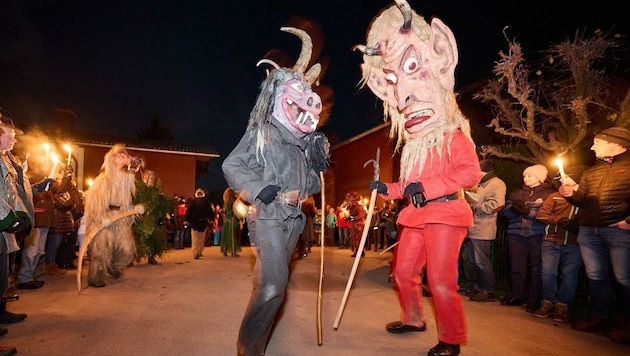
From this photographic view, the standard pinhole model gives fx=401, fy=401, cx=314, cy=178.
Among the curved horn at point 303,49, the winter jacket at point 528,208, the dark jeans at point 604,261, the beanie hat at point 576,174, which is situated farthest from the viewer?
the winter jacket at point 528,208

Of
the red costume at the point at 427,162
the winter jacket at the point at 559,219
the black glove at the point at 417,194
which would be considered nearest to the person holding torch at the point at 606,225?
the winter jacket at the point at 559,219

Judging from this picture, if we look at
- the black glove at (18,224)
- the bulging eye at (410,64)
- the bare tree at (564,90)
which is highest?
the bare tree at (564,90)

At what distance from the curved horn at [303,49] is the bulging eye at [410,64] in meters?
1.02

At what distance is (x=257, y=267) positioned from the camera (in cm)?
299

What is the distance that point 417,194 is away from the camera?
3625 millimetres

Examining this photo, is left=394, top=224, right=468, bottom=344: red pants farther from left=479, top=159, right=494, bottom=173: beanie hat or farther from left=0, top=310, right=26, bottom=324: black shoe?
left=0, top=310, right=26, bottom=324: black shoe

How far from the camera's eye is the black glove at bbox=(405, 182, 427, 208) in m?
3.59

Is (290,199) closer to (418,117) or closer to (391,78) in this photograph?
(418,117)

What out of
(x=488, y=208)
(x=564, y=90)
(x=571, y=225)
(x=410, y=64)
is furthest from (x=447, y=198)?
(x=564, y=90)

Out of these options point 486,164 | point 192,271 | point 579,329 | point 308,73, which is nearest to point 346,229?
point 192,271

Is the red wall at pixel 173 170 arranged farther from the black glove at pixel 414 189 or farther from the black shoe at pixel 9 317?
the black glove at pixel 414 189

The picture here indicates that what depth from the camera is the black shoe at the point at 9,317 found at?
14.3ft

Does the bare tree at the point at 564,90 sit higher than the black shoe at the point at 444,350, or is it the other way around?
the bare tree at the point at 564,90

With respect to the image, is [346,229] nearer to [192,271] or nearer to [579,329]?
[192,271]
